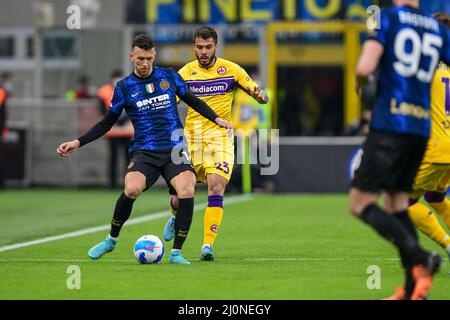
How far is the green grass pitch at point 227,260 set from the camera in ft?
27.0

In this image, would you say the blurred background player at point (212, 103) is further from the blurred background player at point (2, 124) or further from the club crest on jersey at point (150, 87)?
the blurred background player at point (2, 124)

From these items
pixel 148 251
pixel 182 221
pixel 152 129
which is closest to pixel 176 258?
pixel 148 251

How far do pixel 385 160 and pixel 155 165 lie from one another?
3.26m

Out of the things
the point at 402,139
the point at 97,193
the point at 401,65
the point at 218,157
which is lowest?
the point at 97,193

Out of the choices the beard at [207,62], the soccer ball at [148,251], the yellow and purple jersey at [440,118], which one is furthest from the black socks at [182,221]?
the yellow and purple jersey at [440,118]

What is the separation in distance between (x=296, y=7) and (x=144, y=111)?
14.6 meters

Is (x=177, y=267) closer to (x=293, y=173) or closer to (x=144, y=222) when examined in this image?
(x=144, y=222)

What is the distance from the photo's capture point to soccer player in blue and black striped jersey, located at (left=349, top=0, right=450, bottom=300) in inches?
303

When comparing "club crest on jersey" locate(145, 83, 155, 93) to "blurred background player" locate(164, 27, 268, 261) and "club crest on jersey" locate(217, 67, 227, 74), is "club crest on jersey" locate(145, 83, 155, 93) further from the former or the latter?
"club crest on jersey" locate(217, 67, 227, 74)

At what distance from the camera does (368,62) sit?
7.63 metres

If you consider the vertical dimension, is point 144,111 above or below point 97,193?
above

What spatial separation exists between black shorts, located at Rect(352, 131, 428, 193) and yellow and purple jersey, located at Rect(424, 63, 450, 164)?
186 cm
